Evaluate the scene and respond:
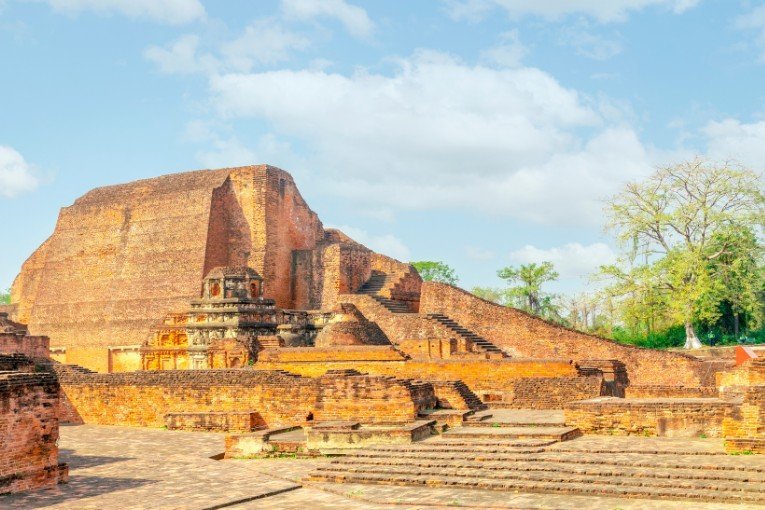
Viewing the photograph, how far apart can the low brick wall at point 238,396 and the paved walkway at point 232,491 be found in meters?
1.50

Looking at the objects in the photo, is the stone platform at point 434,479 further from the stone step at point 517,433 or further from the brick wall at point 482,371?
the brick wall at point 482,371

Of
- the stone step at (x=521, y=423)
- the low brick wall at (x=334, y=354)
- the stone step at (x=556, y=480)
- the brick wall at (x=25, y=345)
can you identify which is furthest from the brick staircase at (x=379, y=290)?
the stone step at (x=556, y=480)

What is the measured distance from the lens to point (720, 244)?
81.7 feet

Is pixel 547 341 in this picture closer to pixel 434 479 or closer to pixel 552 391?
pixel 552 391

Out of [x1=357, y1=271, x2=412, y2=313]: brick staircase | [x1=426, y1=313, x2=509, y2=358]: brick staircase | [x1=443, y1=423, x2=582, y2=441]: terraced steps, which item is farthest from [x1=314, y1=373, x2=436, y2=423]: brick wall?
[x1=357, y1=271, x2=412, y2=313]: brick staircase

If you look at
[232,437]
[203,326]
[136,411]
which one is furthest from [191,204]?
[232,437]

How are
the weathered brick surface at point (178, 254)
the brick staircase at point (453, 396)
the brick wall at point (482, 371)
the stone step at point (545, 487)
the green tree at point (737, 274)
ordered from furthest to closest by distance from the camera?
the weathered brick surface at point (178, 254)
the green tree at point (737, 274)
the brick wall at point (482, 371)
the brick staircase at point (453, 396)
the stone step at point (545, 487)

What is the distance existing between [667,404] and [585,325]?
25780mm

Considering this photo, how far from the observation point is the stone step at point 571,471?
330 inches

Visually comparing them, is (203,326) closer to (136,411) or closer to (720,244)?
(136,411)

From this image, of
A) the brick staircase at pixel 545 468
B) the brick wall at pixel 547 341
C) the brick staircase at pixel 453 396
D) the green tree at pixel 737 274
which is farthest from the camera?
the green tree at pixel 737 274

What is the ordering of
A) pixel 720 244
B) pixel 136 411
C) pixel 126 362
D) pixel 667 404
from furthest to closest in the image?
pixel 126 362
pixel 720 244
pixel 136 411
pixel 667 404

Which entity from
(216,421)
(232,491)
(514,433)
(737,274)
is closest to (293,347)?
(216,421)

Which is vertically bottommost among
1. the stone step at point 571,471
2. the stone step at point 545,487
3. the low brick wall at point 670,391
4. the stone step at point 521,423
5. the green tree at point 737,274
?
the stone step at point 545,487
